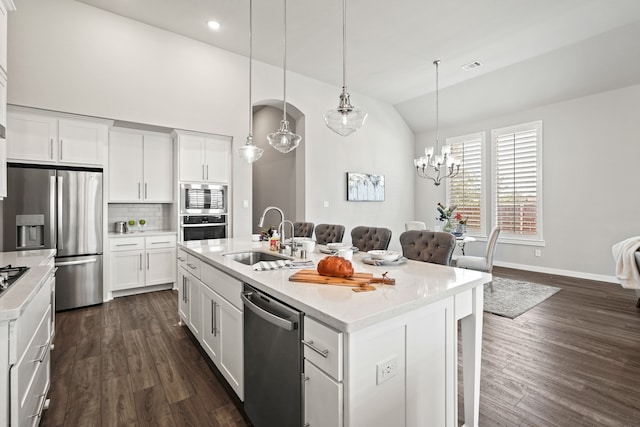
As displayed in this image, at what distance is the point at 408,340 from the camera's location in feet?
4.09

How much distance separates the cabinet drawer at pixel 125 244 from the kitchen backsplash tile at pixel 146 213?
1.96 ft

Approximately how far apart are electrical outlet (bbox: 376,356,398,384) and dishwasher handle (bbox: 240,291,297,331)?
0.37 meters

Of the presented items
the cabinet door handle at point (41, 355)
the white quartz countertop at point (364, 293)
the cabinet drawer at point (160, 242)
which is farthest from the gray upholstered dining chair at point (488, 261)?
the cabinet door handle at point (41, 355)

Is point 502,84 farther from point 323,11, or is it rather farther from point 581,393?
point 581,393

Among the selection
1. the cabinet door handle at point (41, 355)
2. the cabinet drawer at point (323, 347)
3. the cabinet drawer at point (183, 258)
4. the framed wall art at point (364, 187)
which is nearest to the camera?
the cabinet drawer at point (323, 347)

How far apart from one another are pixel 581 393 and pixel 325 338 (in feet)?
6.81

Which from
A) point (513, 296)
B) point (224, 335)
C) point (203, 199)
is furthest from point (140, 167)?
point (513, 296)

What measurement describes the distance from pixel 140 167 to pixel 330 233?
10.4ft

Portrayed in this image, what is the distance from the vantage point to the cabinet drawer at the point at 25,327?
45.5 inches

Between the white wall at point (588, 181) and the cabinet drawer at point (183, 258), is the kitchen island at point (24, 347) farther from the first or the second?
the white wall at point (588, 181)

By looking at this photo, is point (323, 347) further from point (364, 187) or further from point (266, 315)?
point (364, 187)

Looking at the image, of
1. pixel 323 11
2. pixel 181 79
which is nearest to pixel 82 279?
pixel 181 79

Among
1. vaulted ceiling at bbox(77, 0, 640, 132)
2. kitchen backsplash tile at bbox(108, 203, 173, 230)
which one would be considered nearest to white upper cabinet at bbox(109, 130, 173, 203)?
kitchen backsplash tile at bbox(108, 203, 173, 230)

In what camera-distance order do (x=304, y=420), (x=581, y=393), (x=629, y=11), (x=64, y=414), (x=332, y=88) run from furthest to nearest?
(x=332, y=88), (x=629, y=11), (x=581, y=393), (x=64, y=414), (x=304, y=420)
